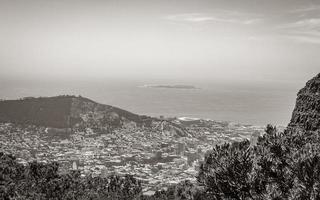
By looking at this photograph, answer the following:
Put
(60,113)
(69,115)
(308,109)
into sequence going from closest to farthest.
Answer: (308,109) → (60,113) → (69,115)

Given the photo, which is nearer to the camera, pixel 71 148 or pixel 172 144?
pixel 71 148

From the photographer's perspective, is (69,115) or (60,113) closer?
(60,113)

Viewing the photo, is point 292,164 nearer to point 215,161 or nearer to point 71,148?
point 215,161

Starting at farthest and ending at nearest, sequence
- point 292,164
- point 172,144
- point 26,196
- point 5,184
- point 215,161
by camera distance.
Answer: point 172,144
point 5,184
point 26,196
point 215,161
point 292,164

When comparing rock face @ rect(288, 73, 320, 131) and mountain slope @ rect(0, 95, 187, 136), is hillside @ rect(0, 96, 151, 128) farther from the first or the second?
rock face @ rect(288, 73, 320, 131)

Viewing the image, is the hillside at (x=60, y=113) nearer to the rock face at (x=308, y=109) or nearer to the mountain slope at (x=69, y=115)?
the mountain slope at (x=69, y=115)

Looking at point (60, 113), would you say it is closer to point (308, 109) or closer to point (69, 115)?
point (69, 115)

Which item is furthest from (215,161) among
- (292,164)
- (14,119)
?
(14,119)

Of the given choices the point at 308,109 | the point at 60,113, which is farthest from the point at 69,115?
the point at 308,109
